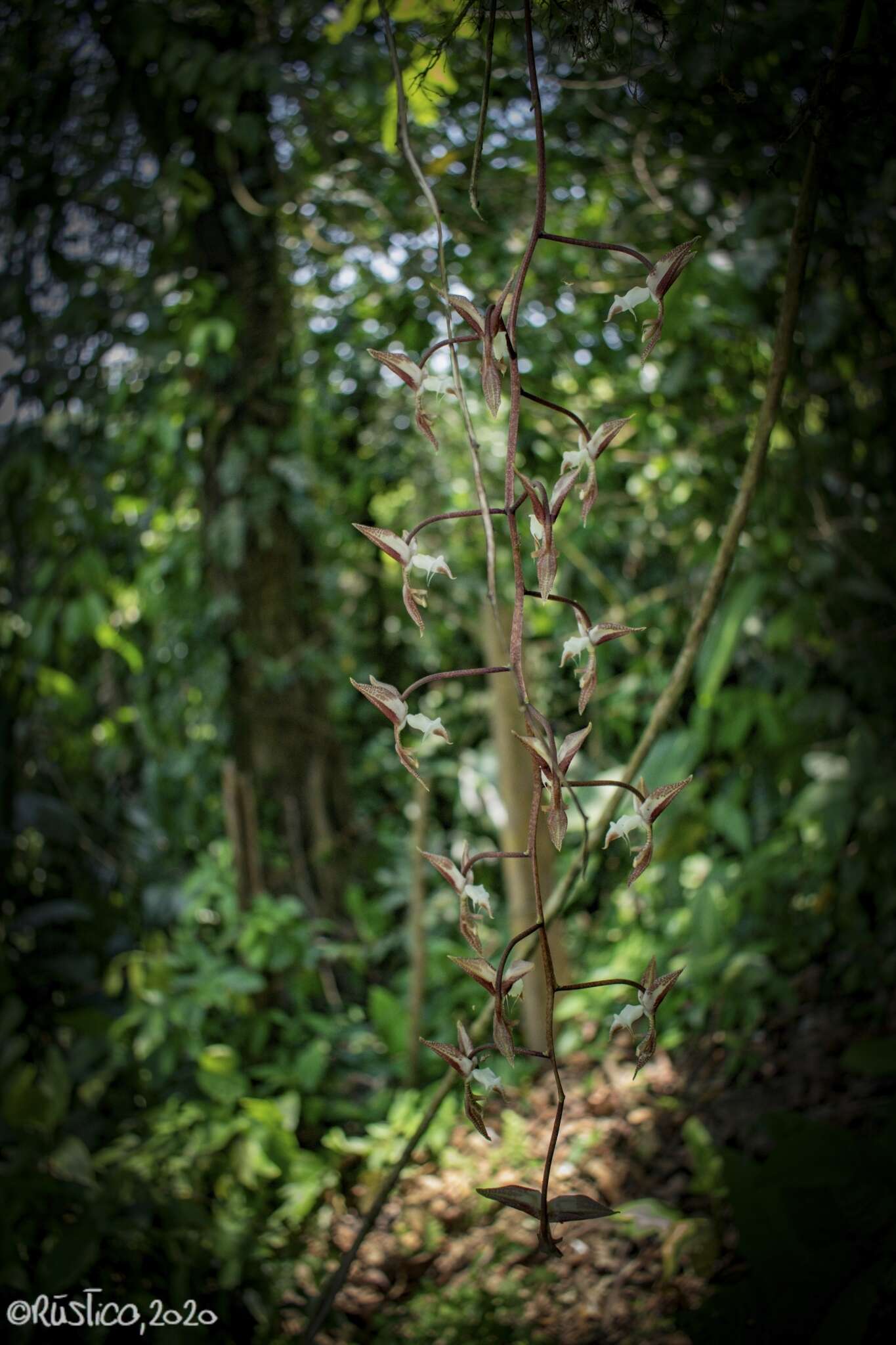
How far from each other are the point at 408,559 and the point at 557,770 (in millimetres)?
135

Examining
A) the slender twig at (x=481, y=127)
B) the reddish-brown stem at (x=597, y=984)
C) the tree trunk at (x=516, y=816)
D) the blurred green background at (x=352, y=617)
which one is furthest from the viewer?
the tree trunk at (x=516, y=816)

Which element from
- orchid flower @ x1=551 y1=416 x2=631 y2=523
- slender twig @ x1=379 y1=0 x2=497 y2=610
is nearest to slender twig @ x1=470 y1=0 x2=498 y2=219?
slender twig @ x1=379 y1=0 x2=497 y2=610

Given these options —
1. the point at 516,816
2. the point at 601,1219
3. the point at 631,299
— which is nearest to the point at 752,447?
the point at 631,299

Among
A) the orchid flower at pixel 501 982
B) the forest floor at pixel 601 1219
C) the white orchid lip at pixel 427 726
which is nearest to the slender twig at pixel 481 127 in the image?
the white orchid lip at pixel 427 726

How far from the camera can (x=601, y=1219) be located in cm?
133

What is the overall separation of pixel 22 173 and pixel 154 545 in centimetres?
69

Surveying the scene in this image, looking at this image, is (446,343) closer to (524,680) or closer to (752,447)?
(524,680)

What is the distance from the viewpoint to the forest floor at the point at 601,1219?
1264mm

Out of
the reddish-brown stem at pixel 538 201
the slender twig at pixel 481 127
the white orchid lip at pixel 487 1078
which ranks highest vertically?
the slender twig at pixel 481 127

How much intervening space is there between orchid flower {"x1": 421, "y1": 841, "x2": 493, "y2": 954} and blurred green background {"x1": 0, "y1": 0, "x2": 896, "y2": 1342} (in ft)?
2.20

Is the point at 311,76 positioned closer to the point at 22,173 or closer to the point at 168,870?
the point at 22,173

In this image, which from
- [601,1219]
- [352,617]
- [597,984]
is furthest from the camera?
[352,617]

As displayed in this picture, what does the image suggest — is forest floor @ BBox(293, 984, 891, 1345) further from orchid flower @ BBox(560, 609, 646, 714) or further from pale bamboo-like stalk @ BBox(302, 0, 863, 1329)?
orchid flower @ BBox(560, 609, 646, 714)

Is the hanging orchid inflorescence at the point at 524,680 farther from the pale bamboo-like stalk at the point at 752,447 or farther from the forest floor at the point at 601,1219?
the forest floor at the point at 601,1219
